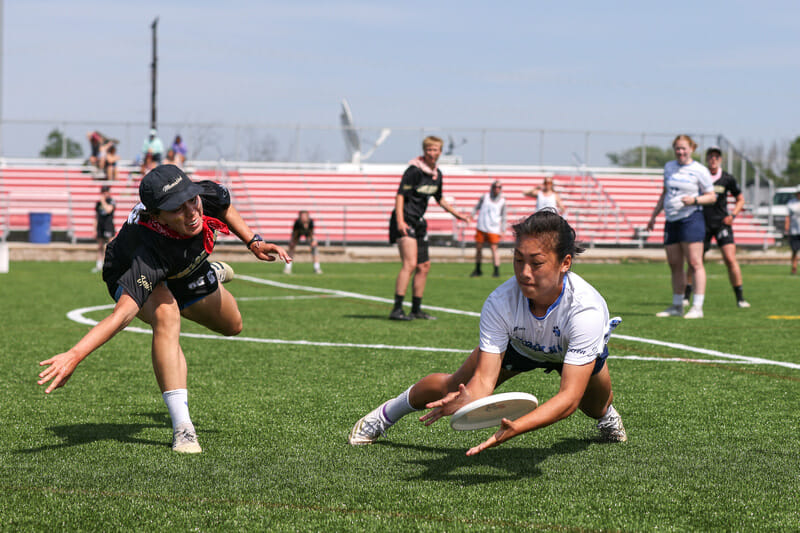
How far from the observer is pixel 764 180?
118ft

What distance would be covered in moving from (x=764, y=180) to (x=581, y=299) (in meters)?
34.3

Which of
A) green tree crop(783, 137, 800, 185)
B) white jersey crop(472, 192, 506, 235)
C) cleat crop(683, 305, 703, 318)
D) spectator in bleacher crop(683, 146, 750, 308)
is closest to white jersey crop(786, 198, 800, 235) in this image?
white jersey crop(472, 192, 506, 235)

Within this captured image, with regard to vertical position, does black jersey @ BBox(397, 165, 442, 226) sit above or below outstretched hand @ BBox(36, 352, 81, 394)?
above

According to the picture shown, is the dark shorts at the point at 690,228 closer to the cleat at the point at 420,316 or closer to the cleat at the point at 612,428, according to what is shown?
the cleat at the point at 420,316

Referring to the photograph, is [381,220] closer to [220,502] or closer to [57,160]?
[57,160]

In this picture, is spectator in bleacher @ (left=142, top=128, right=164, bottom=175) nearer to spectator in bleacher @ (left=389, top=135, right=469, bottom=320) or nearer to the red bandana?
spectator in bleacher @ (left=389, top=135, right=469, bottom=320)

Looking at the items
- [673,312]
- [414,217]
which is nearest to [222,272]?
[414,217]

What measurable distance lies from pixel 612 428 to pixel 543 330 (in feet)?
3.11

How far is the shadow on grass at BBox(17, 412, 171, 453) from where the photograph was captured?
506 centimetres

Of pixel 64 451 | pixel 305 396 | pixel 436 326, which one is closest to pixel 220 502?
pixel 64 451

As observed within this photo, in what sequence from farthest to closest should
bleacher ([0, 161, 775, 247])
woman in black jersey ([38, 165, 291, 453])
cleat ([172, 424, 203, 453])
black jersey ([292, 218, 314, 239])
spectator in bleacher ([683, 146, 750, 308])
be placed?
1. bleacher ([0, 161, 775, 247])
2. black jersey ([292, 218, 314, 239])
3. spectator in bleacher ([683, 146, 750, 308])
4. cleat ([172, 424, 203, 453])
5. woman in black jersey ([38, 165, 291, 453])

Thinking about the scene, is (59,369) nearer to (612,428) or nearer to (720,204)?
(612,428)

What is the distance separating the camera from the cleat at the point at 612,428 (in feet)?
16.4

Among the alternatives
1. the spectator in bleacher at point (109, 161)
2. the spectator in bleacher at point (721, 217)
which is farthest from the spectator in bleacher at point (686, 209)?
the spectator in bleacher at point (109, 161)
